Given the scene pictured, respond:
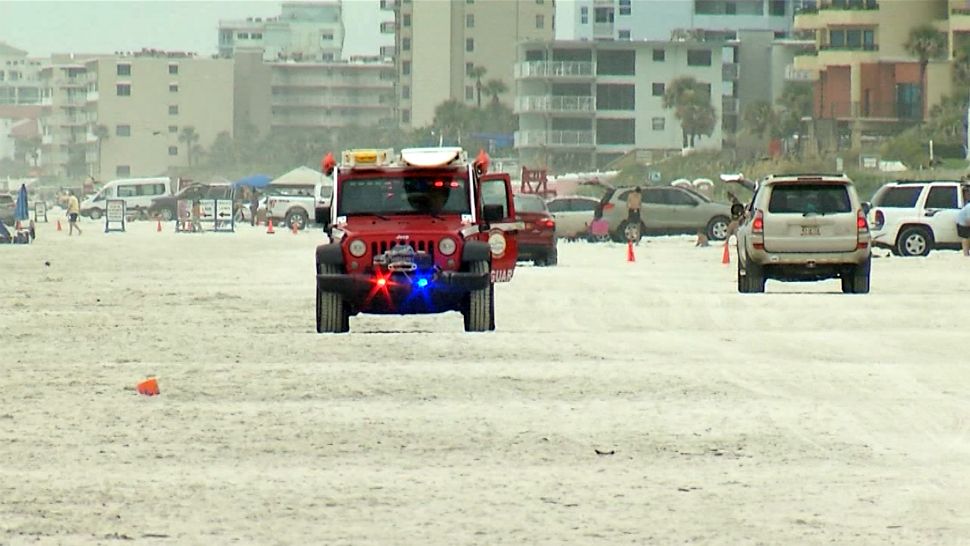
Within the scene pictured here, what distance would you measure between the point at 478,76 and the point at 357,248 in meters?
166

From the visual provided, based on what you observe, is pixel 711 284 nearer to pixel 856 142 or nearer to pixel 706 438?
pixel 706 438

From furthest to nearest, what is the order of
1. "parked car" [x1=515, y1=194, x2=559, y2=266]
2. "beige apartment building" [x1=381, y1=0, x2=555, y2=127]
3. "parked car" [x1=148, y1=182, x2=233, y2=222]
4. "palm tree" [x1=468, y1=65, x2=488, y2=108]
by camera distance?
"beige apartment building" [x1=381, y1=0, x2=555, y2=127] < "palm tree" [x1=468, y1=65, x2=488, y2=108] < "parked car" [x1=148, y1=182, x2=233, y2=222] < "parked car" [x1=515, y1=194, x2=559, y2=266]

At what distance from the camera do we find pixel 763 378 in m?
17.7

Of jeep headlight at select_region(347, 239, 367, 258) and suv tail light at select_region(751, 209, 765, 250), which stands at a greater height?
jeep headlight at select_region(347, 239, 367, 258)

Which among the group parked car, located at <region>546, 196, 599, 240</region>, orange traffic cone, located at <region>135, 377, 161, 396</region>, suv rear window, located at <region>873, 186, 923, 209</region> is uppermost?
suv rear window, located at <region>873, 186, 923, 209</region>

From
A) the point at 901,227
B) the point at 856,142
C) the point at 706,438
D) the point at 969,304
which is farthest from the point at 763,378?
the point at 856,142

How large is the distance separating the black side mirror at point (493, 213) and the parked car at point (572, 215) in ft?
116

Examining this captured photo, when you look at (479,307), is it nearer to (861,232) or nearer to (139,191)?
(861,232)

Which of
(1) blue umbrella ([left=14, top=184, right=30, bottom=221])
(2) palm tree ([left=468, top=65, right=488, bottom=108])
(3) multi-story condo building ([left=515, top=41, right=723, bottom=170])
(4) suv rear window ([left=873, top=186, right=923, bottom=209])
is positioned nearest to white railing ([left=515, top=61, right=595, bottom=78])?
(3) multi-story condo building ([left=515, top=41, right=723, bottom=170])

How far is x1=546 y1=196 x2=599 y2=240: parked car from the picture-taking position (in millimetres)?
59000

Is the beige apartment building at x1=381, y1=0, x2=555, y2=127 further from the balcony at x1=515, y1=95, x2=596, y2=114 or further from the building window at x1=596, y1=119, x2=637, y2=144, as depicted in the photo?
the building window at x1=596, y1=119, x2=637, y2=144

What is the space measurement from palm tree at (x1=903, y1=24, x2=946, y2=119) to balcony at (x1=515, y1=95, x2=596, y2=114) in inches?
1457

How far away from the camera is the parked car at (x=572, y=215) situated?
194ft

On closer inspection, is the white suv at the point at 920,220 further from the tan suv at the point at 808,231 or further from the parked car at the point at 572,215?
the parked car at the point at 572,215
